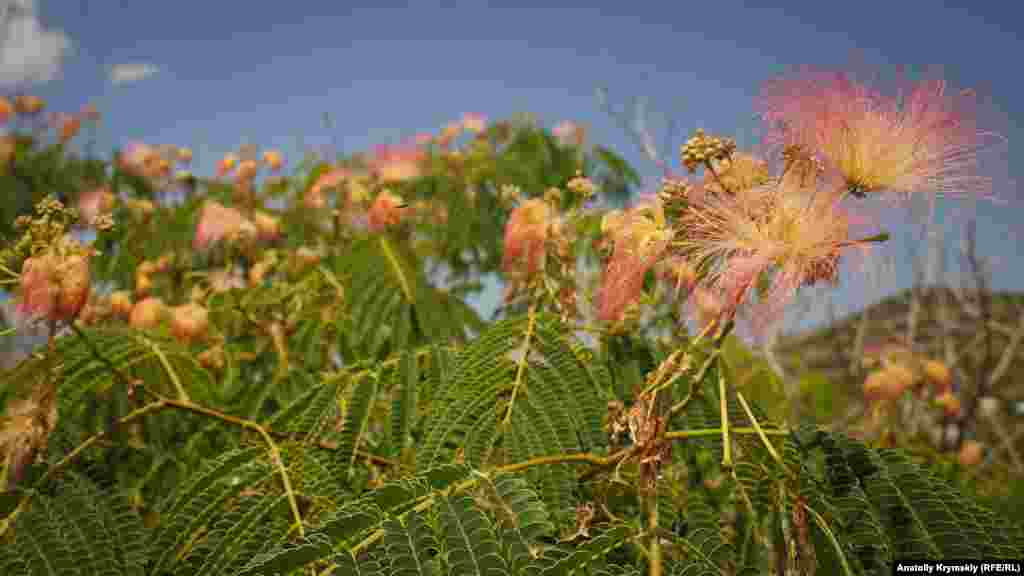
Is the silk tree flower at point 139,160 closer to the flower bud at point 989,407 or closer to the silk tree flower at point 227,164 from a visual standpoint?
the silk tree flower at point 227,164

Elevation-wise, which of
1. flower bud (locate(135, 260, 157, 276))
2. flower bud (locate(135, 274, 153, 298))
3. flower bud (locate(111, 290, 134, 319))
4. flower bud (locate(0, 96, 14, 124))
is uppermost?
flower bud (locate(0, 96, 14, 124))

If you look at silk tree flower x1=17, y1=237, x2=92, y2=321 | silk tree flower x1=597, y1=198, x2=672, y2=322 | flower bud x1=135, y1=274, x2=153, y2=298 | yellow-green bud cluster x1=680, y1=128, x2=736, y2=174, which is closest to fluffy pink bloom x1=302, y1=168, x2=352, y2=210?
flower bud x1=135, y1=274, x2=153, y2=298

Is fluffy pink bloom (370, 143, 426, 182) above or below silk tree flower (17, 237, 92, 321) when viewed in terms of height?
above

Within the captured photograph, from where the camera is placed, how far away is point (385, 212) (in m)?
3.02

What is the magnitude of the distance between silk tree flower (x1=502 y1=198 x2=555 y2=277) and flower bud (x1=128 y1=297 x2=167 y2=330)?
1531 millimetres

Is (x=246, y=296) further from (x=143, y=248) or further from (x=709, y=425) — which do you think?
(x=709, y=425)

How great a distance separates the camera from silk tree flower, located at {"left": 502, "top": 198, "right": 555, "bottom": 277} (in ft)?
6.91

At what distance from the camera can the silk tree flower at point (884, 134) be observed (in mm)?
1373

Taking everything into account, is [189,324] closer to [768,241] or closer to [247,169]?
[247,169]

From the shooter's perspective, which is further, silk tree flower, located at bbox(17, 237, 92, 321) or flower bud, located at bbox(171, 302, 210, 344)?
flower bud, located at bbox(171, 302, 210, 344)

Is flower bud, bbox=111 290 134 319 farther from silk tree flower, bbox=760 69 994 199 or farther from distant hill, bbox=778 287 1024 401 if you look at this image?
distant hill, bbox=778 287 1024 401

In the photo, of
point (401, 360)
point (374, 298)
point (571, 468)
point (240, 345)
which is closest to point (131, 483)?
point (240, 345)

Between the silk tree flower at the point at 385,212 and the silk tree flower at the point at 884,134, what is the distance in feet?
5.98

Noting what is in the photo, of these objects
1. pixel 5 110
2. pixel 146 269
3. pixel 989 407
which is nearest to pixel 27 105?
pixel 5 110
